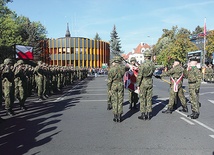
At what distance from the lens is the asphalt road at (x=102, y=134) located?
5027 mm

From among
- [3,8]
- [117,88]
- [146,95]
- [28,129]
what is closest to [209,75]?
[146,95]

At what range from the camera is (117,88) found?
7.45 meters

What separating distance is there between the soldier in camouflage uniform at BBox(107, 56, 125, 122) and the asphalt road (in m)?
0.36

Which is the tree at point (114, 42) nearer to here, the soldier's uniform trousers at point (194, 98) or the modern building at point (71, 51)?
the modern building at point (71, 51)

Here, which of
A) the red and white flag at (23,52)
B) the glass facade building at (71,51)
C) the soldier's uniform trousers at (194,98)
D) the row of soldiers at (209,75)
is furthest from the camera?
the glass facade building at (71,51)

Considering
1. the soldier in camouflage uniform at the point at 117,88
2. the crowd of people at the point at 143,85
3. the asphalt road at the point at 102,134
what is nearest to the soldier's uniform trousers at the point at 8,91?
the asphalt road at the point at 102,134

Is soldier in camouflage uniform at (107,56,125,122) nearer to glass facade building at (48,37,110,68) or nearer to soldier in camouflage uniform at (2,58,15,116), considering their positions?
soldier in camouflage uniform at (2,58,15,116)

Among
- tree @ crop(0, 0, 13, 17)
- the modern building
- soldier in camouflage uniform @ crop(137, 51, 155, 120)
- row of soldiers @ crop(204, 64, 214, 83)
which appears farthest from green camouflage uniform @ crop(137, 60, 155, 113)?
the modern building

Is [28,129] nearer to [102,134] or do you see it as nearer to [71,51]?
[102,134]

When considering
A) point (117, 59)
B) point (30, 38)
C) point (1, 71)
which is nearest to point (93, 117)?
point (117, 59)

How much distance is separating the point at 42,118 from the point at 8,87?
158 cm

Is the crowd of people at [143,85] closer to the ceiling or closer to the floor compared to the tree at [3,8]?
closer to the floor

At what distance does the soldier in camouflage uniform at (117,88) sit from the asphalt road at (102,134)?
36 centimetres

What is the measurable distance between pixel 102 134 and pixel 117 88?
172 cm
